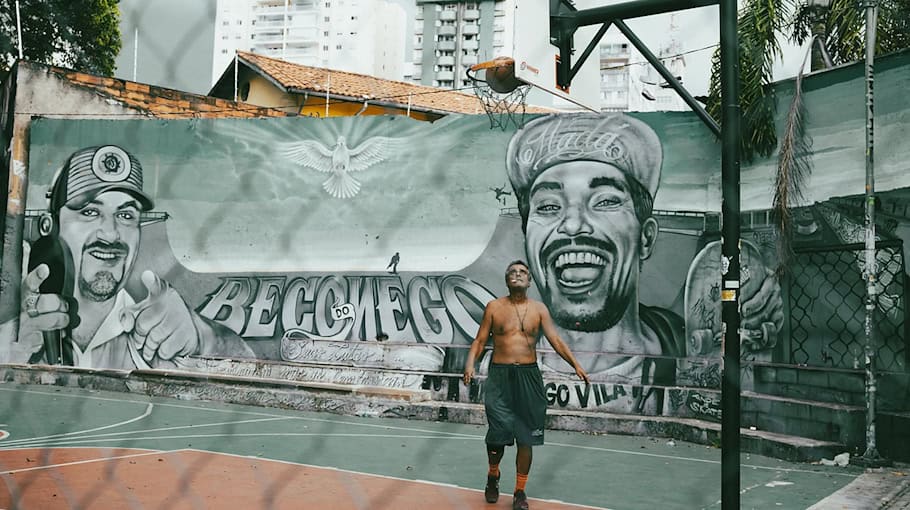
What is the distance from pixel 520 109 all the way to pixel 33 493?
810 centimetres

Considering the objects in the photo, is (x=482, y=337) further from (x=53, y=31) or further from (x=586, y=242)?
(x=586, y=242)

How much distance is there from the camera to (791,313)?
28.5 ft

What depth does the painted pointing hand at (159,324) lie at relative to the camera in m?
12.8

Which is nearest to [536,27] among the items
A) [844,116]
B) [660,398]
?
[844,116]

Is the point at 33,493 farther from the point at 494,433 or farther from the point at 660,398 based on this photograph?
the point at 660,398

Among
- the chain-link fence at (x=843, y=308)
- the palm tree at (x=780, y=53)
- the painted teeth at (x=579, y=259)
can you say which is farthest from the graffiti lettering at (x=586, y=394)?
the palm tree at (x=780, y=53)

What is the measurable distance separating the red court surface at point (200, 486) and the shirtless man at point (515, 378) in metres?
0.40

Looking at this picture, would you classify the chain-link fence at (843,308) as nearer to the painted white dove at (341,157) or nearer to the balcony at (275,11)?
the painted white dove at (341,157)

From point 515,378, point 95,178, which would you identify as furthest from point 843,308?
point 95,178

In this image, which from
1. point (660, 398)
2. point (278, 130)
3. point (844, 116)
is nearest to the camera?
point (844, 116)

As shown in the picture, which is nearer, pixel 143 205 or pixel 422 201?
pixel 422 201

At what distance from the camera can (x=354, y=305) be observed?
11.9m

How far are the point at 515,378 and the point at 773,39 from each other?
13.9 feet

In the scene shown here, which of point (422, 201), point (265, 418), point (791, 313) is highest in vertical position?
point (422, 201)
